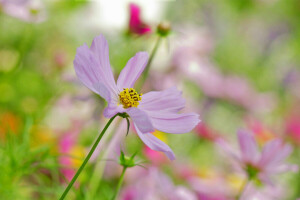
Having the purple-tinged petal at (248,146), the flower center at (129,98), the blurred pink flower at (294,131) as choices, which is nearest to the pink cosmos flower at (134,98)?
the flower center at (129,98)

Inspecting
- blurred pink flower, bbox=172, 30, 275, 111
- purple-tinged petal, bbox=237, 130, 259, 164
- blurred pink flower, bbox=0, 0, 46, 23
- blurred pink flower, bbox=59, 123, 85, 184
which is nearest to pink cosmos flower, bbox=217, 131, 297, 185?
purple-tinged petal, bbox=237, 130, 259, 164

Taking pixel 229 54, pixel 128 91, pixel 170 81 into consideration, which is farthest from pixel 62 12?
pixel 128 91

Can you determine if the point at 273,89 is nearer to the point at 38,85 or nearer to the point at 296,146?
the point at 296,146

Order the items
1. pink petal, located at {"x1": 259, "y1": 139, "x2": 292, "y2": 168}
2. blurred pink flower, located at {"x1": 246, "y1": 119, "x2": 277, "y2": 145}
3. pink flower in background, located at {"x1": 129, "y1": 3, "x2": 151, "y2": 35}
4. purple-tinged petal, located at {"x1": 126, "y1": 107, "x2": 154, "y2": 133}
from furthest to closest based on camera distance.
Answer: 1. blurred pink flower, located at {"x1": 246, "y1": 119, "x2": 277, "y2": 145}
2. pink flower in background, located at {"x1": 129, "y1": 3, "x2": 151, "y2": 35}
3. pink petal, located at {"x1": 259, "y1": 139, "x2": 292, "y2": 168}
4. purple-tinged petal, located at {"x1": 126, "y1": 107, "x2": 154, "y2": 133}

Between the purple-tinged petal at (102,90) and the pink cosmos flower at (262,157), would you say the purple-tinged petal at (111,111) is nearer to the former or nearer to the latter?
the purple-tinged petal at (102,90)

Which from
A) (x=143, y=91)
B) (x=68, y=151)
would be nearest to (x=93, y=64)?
(x=68, y=151)

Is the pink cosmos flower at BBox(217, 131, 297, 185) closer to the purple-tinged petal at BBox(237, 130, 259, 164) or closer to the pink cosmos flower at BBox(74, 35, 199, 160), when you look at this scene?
the purple-tinged petal at BBox(237, 130, 259, 164)
